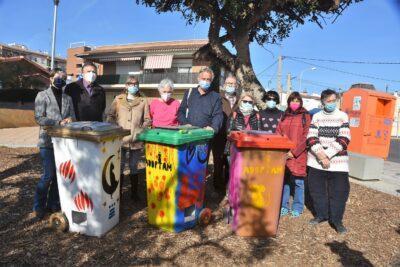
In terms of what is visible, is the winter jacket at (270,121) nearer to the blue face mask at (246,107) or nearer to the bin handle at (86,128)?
the blue face mask at (246,107)

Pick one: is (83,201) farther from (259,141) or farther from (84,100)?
(259,141)

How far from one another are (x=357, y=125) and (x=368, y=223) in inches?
210

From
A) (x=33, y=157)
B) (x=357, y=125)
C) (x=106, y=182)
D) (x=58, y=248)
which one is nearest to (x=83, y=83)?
(x=106, y=182)

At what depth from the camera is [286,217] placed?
5.01 m

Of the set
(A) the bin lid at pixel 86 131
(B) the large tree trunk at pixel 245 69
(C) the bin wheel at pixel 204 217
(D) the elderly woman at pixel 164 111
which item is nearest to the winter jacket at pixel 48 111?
(A) the bin lid at pixel 86 131

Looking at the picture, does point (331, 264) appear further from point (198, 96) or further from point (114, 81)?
point (114, 81)

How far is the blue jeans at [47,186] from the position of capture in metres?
4.24

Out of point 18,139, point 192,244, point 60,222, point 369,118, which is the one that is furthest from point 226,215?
point 18,139

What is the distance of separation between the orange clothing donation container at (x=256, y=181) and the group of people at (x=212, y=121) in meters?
0.64

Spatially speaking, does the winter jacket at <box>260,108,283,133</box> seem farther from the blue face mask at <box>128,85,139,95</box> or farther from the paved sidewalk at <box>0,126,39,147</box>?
the paved sidewalk at <box>0,126,39,147</box>

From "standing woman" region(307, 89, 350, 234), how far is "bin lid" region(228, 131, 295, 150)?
2.21 feet

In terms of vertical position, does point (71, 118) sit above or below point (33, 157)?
above

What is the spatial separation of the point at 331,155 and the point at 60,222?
326cm

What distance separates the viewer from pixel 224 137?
17.8 feet
